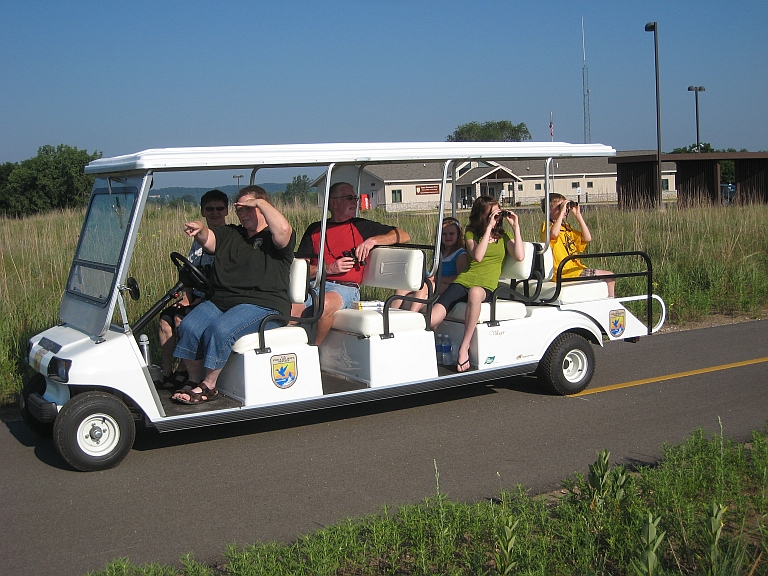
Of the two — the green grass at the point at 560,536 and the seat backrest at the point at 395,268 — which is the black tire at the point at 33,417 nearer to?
the green grass at the point at 560,536

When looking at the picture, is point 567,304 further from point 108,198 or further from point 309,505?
point 108,198

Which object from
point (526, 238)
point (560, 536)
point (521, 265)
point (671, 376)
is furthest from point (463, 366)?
point (526, 238)

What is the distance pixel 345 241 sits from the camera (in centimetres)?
694

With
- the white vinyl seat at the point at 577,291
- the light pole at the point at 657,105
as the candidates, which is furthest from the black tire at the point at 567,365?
the light pole at the point at 657,105

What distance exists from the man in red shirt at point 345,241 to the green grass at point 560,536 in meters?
2.72

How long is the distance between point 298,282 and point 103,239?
1400 mm

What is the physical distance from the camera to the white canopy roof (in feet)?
16.8

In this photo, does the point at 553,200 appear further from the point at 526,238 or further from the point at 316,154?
the point at 526,238

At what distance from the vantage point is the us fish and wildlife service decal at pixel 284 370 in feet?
18.0

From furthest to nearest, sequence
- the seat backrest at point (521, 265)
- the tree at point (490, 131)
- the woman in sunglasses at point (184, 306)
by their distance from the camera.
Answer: the tree at point (490, 131) < the seat backrest at point (521, 265) < the woman in sunglasses at point (184, 306)

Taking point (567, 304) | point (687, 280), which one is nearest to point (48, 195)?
point (687, 280)

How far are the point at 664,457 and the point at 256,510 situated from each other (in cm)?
245

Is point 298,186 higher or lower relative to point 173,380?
higher

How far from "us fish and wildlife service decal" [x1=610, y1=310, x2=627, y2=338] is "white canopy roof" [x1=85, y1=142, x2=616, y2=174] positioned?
4.68 ft
